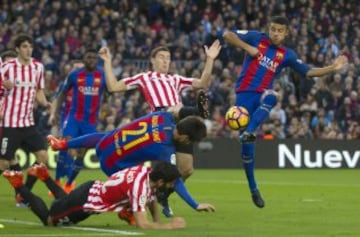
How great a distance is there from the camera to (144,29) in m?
34.4

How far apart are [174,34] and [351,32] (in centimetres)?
590

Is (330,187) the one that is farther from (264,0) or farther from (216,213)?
(264,0)

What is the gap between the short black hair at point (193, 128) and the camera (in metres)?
12.6

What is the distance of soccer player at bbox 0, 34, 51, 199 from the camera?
1684cm

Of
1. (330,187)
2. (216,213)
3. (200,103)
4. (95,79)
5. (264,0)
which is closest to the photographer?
(200,103)

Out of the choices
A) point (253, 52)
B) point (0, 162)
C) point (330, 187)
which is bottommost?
point (330, 187)

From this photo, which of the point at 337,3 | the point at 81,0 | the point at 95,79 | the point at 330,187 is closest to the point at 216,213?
the point at 95,79

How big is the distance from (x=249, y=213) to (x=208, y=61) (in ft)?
7.16

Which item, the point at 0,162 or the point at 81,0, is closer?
the point at 0,162

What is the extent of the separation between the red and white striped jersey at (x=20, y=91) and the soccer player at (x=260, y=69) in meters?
2.92

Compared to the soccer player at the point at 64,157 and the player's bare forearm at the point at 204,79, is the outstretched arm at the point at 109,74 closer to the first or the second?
the player's bare forearm at the point at 204,79

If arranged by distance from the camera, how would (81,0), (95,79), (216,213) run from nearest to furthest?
(216,213) → (95,79) → (81,0)

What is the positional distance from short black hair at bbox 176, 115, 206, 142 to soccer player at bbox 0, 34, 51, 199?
4.69 m

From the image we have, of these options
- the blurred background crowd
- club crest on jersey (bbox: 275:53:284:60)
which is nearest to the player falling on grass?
club crest on jersey (bbox: 275:53:284:60)
